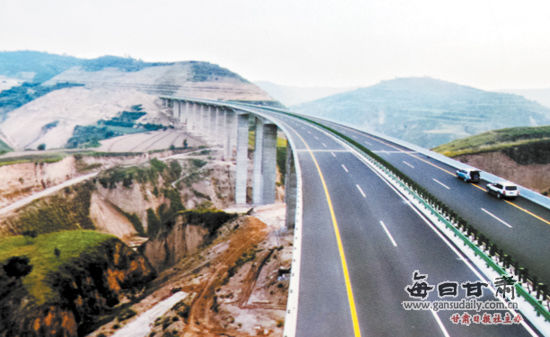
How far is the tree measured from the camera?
2758cm

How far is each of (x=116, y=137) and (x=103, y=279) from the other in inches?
3778

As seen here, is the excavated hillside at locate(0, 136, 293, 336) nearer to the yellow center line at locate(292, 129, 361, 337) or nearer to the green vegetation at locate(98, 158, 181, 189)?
the green vegetation at locate(98, 158, 181, 189)

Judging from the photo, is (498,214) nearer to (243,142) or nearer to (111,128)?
(243,142)

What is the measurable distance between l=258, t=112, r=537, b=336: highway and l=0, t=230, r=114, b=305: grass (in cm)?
2221

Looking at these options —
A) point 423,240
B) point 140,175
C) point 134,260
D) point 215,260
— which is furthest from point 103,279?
point 140,175

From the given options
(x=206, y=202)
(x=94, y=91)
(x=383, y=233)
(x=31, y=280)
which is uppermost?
(x=94, y=91)

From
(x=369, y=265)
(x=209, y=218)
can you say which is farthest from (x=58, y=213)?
(x=369, y=265)

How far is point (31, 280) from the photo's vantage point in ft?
90.6

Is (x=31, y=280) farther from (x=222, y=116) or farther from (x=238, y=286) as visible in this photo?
(x=222, y=116)

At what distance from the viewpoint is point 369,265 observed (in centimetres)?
1625

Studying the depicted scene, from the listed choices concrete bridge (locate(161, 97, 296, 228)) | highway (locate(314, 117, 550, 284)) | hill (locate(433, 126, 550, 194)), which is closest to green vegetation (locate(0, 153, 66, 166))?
concrete bridge (locate(161, 97, 296, 228))

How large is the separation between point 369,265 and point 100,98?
6889 inches

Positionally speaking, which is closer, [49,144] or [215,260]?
[215,260]

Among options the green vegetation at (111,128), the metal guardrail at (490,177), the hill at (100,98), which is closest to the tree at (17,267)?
the metal guardrail at (490,177)
